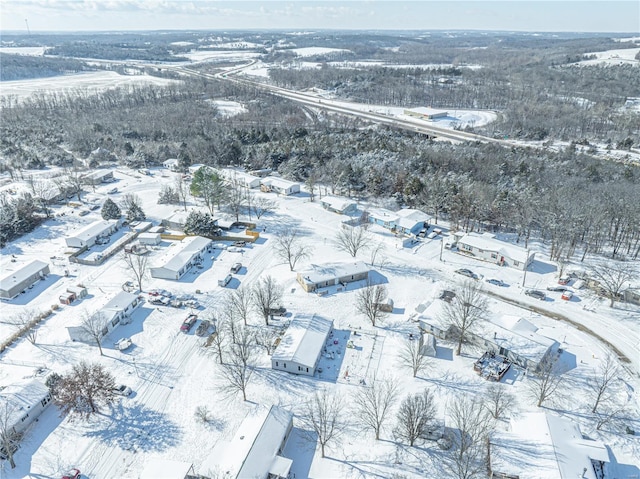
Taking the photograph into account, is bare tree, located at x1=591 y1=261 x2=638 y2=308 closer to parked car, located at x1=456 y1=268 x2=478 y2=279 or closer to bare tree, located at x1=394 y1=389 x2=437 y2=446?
parked car, located at x1=456 y1=268 x2=478 y2=279

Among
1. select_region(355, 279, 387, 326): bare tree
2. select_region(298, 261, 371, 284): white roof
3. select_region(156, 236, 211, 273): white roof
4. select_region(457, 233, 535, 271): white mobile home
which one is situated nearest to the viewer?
select_region(355, 279, 387, 326): bare tree

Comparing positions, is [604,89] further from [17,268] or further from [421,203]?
[17,268]

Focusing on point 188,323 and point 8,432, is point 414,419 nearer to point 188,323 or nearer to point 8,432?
point 188,323

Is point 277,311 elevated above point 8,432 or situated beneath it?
situated beneath

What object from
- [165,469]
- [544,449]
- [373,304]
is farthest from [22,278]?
[544,449]

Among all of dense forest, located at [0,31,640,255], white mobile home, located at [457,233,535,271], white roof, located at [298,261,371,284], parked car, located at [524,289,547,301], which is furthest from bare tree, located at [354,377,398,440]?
dense forest, located at [0,31,640,255]

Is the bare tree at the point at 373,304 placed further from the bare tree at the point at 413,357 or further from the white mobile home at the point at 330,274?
the bare tree at the point at 413,357

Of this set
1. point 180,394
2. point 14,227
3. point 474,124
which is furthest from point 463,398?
point 474,124
